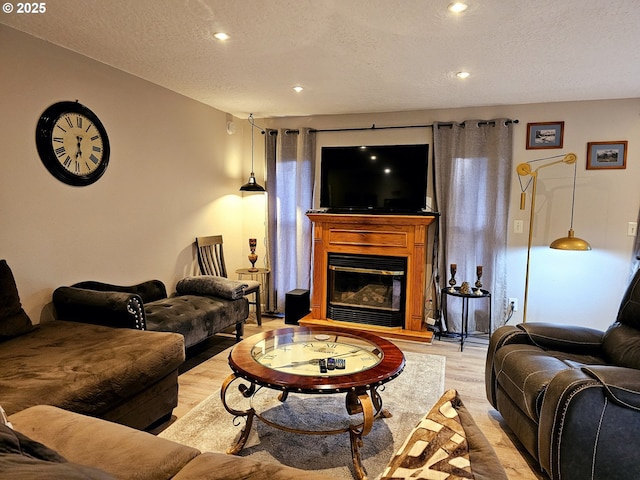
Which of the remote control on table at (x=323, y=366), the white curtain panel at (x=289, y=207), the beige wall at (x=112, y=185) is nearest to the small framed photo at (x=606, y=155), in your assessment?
the white curtain panel at (x=289, y=207)

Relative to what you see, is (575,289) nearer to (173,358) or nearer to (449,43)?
(449,43)

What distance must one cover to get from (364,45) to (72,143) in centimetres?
226

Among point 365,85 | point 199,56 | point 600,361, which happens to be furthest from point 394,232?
point 199,56

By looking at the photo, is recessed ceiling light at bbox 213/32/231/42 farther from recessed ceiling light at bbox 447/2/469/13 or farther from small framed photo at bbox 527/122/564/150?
small framed photo at bbox 527/122/564/150

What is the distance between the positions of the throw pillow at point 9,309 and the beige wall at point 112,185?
0.72 feet

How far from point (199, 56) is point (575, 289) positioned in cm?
410

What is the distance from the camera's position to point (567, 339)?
254 cm

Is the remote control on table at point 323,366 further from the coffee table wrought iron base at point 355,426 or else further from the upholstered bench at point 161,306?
the upholstered bench at point 161,306

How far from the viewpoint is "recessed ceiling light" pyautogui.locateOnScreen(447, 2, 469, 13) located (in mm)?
2109

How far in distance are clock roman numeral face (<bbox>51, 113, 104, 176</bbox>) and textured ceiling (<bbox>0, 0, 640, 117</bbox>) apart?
1.71 ft

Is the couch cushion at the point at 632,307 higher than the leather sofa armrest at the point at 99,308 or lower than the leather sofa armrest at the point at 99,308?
higher

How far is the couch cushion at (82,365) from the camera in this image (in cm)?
183

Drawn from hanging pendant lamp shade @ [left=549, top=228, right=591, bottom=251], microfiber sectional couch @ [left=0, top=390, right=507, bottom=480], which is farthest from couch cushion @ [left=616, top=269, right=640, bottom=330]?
microfiber sectional couch @ [left=0, top=390, right=507, bottom=480]

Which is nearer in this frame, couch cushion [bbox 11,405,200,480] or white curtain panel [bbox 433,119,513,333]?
couch cushion [bbox 11,405,200,480]
